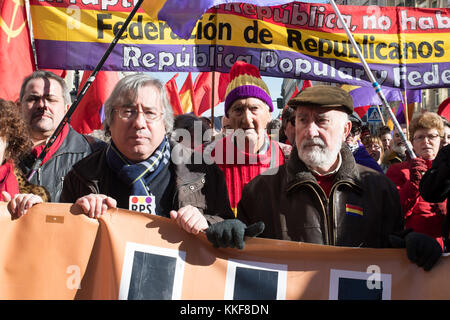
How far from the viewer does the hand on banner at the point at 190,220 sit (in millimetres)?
2492

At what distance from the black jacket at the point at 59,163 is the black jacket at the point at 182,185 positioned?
675 millimetres

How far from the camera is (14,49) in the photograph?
4.53m

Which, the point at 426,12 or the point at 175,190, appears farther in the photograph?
the point at 426,12

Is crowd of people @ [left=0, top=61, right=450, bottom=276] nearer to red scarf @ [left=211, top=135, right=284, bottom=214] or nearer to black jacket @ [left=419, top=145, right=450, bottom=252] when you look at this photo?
black jacket @ [left=419, top=145, right=450, bottom=252]

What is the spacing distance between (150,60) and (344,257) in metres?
3.23

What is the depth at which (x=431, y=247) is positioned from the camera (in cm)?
233

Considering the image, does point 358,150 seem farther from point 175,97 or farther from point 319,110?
point 175,97

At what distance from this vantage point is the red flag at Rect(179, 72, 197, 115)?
28.8 ft

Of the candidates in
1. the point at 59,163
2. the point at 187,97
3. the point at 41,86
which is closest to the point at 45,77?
the point at 41,86

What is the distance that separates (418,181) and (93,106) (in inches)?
161

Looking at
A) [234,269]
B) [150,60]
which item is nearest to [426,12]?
[150,60]

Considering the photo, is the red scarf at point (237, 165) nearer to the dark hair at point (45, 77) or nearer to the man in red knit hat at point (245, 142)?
the man in red knit hat at point (245, 142)

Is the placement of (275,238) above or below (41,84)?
below
